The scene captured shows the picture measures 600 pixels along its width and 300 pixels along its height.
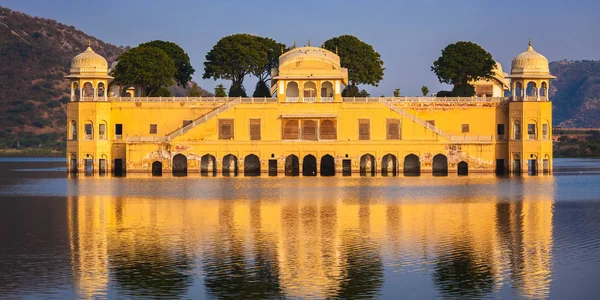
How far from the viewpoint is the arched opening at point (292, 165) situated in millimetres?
68500

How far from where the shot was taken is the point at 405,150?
65.1 m

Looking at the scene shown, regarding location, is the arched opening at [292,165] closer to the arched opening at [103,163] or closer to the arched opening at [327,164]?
the arched opening at [327,164]

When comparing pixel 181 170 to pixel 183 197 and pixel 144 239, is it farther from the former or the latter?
pixel 144 239

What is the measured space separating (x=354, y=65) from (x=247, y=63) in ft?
25.6

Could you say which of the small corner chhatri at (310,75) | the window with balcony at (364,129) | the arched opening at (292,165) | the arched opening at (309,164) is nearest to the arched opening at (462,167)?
the window with balcony at (364,129)

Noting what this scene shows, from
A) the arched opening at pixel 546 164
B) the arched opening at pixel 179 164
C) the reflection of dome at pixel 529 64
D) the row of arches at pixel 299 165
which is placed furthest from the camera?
the arched opening at pixel 179 164

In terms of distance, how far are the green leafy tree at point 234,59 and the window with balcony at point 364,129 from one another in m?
12.8

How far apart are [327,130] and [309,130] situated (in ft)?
3.70

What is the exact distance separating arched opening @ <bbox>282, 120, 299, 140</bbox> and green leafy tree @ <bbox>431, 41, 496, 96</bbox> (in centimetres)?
1353

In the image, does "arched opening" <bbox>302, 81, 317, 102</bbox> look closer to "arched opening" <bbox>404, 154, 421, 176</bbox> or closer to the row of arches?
the row of arches

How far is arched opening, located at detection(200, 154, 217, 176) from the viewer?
6719cm

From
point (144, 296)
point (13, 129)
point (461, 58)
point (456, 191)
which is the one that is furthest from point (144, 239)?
point (13, 129)

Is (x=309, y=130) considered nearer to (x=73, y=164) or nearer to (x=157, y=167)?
(x=157, y=167)

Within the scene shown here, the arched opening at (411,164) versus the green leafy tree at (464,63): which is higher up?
the green leafy tree at (464,63)
